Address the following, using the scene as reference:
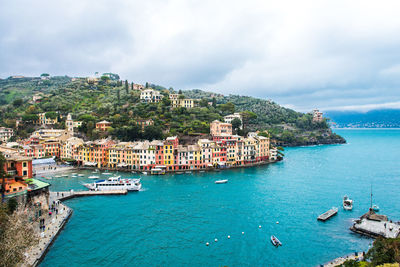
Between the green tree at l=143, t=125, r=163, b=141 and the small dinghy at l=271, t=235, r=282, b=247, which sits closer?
the small dinghy at l=271, t=235, r=282, b=247

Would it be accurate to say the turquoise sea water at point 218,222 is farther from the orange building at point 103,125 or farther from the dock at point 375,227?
the orange building at point 103,125

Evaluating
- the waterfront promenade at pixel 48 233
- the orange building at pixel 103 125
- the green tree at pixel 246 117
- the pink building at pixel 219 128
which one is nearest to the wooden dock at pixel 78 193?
the waterfront promenade at pixel 48 233

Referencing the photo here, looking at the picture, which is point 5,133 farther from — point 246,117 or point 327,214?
point 327,214

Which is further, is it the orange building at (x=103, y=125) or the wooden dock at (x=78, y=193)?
the orange building at (x=103, y=125)

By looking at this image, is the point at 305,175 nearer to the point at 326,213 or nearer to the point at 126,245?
the point at 326,213

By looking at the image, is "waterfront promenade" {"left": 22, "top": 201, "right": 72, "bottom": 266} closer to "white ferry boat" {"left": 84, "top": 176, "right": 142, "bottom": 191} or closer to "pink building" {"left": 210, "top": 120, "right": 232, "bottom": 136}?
"white ferry boat" {"left": 84, "top": 176, "right": 142, "bottom": 191}

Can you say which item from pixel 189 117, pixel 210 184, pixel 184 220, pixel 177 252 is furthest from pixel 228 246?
pixel 189 117

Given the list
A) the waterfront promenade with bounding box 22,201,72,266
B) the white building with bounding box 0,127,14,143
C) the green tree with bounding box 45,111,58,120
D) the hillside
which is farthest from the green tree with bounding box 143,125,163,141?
the white building with bounding box 0,127,14,143
